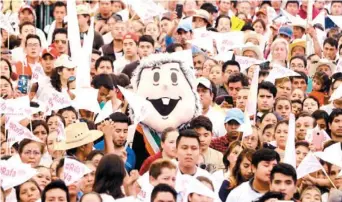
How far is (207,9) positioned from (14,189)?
10.3m

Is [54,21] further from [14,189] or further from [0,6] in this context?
[14,189]

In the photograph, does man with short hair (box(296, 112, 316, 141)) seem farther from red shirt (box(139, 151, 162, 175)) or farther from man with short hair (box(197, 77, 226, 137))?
red shirt (box(139, 151, 162, 175))

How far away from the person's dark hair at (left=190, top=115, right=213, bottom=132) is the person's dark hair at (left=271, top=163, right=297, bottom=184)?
7.26 ft

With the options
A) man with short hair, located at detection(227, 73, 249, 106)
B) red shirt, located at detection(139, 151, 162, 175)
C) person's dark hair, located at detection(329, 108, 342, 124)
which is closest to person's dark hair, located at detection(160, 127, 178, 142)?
red shirt, located at detection(139, 151, 162, 175)

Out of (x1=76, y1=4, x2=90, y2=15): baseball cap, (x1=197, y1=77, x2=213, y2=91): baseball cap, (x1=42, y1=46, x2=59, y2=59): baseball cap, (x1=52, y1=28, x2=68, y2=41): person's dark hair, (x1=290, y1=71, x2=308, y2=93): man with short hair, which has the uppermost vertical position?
(x1=76, y1=4, x2=90, y2=15): baseball cap

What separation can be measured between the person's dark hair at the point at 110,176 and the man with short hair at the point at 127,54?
20.6ft

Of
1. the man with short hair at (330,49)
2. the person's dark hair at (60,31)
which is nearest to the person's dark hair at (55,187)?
the person's dark hair at (60,31)

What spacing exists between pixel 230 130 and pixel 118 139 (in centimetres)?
143

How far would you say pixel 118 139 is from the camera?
17766 mm

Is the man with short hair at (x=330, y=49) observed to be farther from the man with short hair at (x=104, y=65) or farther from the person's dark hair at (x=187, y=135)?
the person's dark hair at (x=187, y=135)

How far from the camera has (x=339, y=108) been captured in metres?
19.0

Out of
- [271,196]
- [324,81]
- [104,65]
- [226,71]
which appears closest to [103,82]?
[104,65]

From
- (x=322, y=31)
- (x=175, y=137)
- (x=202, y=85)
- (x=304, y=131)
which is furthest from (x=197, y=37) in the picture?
(x=175, y=137)

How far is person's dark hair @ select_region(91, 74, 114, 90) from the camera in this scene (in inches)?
780
